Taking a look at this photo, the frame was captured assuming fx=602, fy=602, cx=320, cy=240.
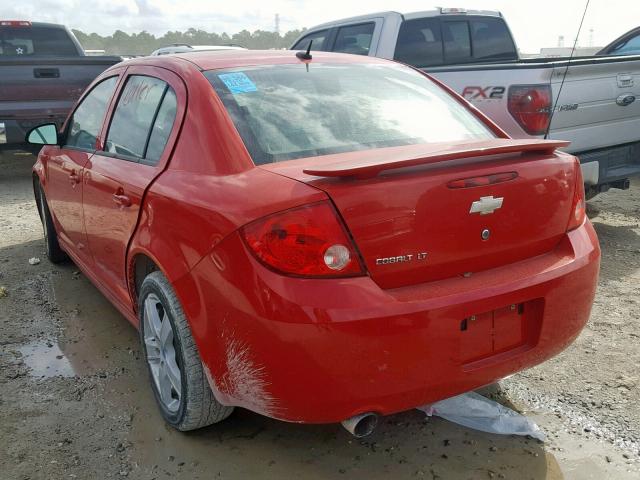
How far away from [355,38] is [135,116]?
4342mm

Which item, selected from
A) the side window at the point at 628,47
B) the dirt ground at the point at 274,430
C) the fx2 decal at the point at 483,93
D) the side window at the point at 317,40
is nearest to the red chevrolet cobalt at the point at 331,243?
the dirt ground at the point at 274,430

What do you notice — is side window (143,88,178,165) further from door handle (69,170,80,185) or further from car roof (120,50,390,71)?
door handle (69,170,80,185)

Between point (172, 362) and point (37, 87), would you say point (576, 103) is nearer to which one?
point (172, 362)

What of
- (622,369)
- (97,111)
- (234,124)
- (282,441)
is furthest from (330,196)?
(97,111)

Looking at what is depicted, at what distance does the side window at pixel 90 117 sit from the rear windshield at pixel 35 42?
7.17 m

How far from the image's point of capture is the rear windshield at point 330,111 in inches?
97.2

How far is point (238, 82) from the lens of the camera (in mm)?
2684

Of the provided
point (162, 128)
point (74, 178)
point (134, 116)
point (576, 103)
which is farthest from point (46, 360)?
point (576, 103)

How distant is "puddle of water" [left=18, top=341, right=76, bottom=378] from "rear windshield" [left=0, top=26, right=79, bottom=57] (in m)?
8.15

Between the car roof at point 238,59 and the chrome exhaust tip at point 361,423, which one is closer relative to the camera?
the chrome exhaust tip at point 361,423

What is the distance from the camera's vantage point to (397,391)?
2049mm

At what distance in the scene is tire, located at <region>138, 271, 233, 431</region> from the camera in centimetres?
244

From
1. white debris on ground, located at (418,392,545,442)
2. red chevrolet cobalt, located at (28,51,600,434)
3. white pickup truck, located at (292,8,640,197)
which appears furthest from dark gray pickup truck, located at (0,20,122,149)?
white debris on ground, located at (418,392,545,442)

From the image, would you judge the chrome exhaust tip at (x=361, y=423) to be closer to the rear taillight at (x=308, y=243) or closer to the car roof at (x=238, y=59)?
the rear taillight at (x=308, y=243)
